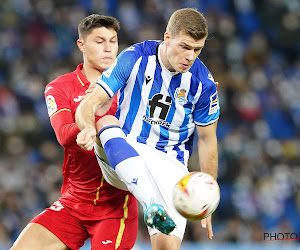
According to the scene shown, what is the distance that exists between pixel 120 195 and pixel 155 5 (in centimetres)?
832

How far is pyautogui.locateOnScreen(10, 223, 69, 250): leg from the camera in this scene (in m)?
4.42

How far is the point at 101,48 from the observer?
503 cm

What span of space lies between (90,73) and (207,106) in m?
1.13

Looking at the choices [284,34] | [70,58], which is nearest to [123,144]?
[70,58]

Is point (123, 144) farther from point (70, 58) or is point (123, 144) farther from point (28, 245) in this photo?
point (70, 58)

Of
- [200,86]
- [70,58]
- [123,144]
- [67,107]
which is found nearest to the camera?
[123,144]

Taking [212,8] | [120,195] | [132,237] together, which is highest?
[212,8]

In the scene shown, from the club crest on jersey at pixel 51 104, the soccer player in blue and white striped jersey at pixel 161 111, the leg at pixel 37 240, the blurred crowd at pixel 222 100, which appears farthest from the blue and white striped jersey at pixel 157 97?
the blurred crowd at pixel 222 100

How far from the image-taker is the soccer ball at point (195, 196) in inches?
149

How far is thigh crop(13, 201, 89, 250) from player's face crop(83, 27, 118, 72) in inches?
47.7

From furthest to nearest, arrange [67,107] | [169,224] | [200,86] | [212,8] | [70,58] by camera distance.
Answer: [212,8]
[70,58]
[67,107]
[200,86]
[169,224]

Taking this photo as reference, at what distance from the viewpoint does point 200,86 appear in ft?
14.3

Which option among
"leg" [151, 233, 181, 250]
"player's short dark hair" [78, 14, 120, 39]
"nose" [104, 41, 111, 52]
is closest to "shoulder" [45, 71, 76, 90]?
"nose" [104, 41, 111, 52]

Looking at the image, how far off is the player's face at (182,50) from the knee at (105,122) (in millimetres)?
560
